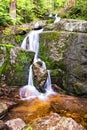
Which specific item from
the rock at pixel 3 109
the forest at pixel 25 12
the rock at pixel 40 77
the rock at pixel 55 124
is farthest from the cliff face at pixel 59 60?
the rock at pixel 55 124

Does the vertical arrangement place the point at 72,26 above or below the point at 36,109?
above

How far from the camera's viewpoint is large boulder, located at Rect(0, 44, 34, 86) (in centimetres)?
970

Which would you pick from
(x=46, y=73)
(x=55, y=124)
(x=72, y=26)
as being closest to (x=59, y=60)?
(x=46, y=73)

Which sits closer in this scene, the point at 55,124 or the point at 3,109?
the point at 55,124

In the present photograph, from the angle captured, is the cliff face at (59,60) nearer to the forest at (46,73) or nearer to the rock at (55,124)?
the forest at (46,73)

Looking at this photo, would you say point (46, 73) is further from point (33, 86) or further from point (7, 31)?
point (7, 31)

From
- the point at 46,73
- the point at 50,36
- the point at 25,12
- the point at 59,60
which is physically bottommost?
the point at 46,73

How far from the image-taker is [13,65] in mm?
9859

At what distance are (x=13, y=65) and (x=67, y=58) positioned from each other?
8.65 ft

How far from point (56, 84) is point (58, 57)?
1359mm

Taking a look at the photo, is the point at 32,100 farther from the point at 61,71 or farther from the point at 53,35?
the point at 53,35

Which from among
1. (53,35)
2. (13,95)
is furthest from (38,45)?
(13,95)

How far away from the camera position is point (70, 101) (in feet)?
29.0

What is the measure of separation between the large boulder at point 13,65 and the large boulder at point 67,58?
117 cm
